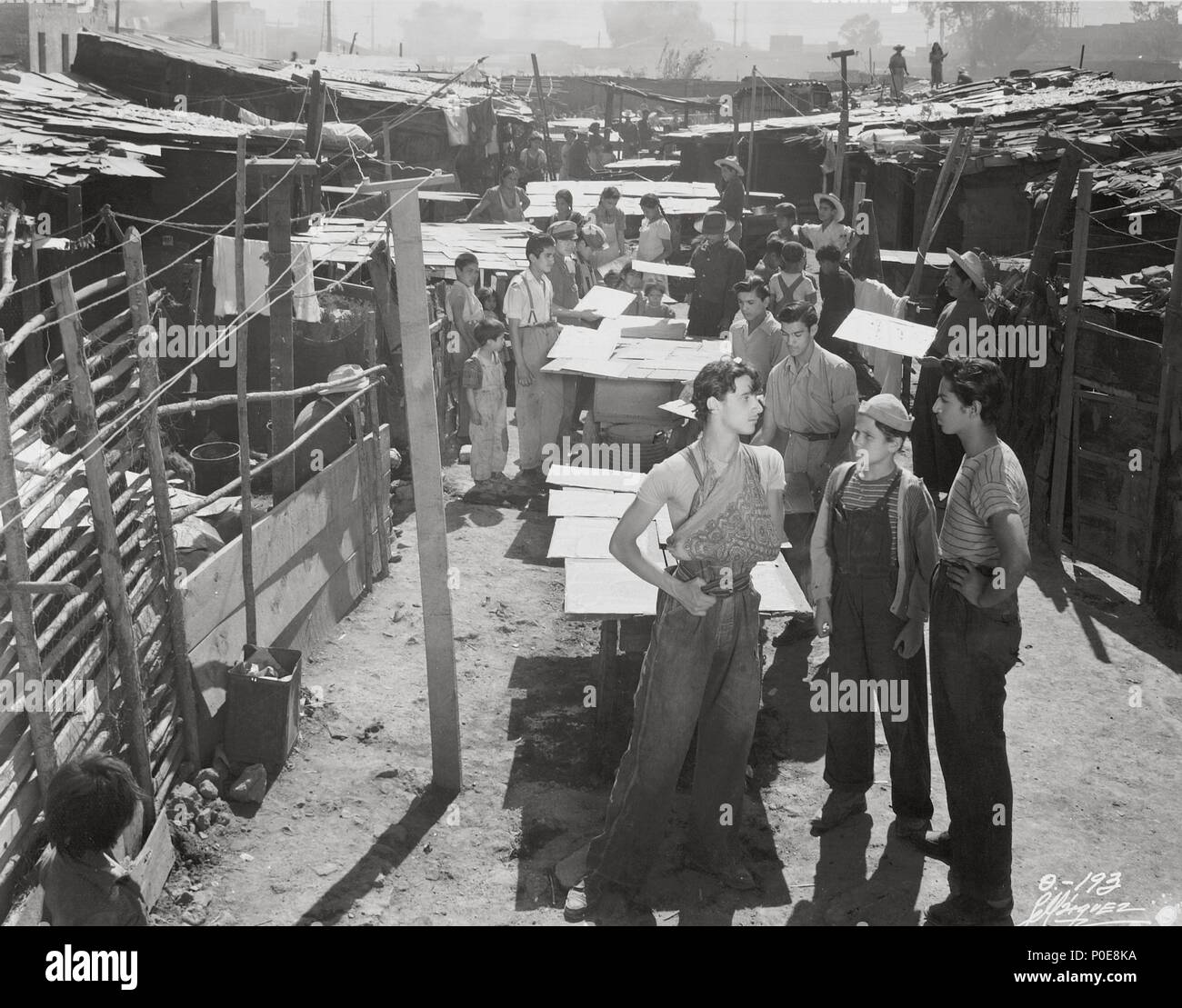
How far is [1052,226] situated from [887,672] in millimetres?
5840

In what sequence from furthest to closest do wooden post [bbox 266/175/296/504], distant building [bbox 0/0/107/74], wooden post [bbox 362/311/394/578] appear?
distant building [bbox 0/0/107/74] → wooden post [bbox 362/311/394/578] → wooden post [bbox 266/175/296/504]

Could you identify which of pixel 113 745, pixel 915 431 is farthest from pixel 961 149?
pixel 113 745

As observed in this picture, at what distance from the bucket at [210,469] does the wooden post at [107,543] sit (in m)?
4.43

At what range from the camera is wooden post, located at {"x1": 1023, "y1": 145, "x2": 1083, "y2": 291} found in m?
9.89

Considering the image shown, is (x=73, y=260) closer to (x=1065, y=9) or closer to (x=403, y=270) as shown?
(x=403, y=270)

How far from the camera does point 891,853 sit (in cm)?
568

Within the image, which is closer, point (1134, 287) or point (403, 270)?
point (403, 270)

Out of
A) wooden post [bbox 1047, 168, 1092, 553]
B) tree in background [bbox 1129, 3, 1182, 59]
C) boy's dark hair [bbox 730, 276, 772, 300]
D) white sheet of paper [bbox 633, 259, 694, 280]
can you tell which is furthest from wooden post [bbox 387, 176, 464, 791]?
tree in background [bbox 1129, 3, 1182, 59]

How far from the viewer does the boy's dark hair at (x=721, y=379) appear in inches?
198

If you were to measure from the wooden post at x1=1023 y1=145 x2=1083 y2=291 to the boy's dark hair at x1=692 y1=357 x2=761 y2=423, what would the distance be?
19.1 ft

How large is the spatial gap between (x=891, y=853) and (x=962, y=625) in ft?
4.26

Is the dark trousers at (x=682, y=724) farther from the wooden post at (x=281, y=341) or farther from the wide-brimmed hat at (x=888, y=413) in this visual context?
the wooden post at (x=281, y=341)

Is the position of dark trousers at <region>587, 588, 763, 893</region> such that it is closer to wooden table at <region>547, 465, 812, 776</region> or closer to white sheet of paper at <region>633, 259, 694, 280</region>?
wooden table at <region>547, 465, 812, 776</region>
